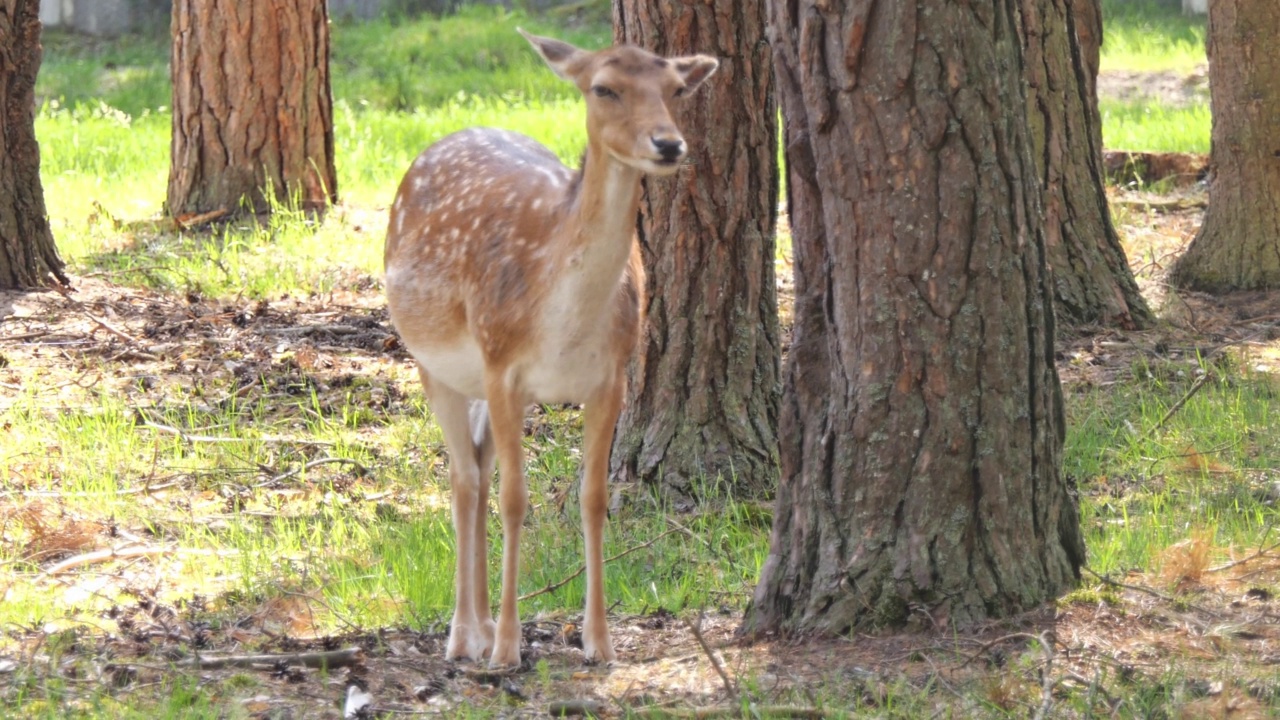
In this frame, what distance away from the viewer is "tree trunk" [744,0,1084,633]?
14.4ft

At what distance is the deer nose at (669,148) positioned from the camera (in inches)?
171

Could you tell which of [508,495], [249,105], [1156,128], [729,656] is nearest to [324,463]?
[508,495]

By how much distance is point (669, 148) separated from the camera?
434 cm

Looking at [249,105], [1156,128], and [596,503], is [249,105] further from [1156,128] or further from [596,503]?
[1156,128]

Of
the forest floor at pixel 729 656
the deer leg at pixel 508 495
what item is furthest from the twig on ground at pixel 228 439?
the deer leg at pixel 508 495

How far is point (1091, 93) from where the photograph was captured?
8.77m

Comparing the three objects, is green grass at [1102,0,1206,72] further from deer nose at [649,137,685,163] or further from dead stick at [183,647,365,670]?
dead stick at [183,647,365,670]

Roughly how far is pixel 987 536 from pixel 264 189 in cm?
767

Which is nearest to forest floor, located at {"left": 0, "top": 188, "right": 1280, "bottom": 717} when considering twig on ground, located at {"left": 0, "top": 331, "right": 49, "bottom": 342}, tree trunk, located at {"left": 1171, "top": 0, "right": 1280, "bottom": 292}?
twig on ground, located at {"left": 0, "top": 331, "right": 49, "bottom": 342}

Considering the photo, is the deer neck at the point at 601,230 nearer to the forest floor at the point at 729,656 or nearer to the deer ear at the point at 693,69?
the deer ear at the point at 693,69

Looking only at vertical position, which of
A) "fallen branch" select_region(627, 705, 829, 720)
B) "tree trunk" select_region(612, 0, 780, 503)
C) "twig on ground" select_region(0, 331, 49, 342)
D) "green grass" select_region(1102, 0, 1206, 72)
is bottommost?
"fallen branch" select_region(627, 705, 829, 720)

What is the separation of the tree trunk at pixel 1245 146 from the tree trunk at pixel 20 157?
6.73 m

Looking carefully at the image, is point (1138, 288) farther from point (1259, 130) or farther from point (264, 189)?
point (264, 189)

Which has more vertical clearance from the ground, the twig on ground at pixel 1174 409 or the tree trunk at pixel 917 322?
the tree trunk at pixel 917 322
